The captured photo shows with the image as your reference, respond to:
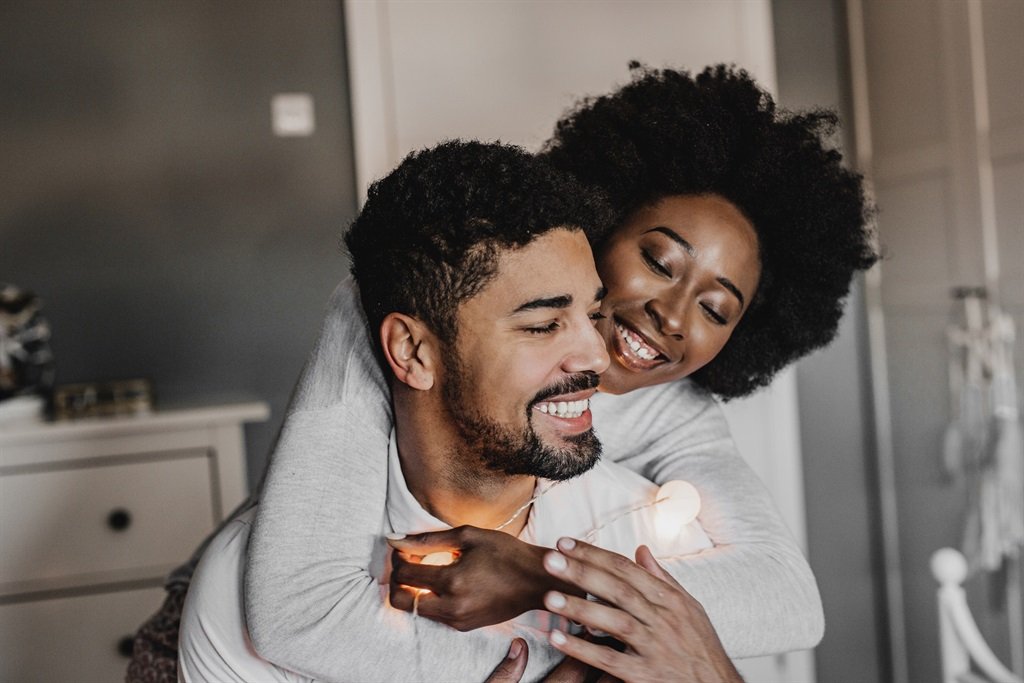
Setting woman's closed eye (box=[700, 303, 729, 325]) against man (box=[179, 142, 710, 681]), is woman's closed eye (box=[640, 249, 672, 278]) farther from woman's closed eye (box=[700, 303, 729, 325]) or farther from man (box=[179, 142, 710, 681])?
man (box=[179, 142, 710, 681])

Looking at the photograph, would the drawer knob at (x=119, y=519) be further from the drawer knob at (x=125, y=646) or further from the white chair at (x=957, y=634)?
the white chair at (x=957, y=634)

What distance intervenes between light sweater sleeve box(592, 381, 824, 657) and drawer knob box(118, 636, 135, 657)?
1.38m

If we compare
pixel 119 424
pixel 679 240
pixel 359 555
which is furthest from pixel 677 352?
pixel 119 424

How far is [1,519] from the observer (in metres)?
2.21

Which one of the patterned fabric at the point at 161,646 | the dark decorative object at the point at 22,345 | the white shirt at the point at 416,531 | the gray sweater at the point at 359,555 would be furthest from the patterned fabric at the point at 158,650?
the dark decorative object at the point at 22,345

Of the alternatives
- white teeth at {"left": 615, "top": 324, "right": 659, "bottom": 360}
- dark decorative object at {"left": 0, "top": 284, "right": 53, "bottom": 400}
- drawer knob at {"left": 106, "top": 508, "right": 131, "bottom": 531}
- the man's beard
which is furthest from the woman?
dark decorative object at {"left": 0, "top": 284, "right": 53, "bottom": 400}

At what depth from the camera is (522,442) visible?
1.20 meters

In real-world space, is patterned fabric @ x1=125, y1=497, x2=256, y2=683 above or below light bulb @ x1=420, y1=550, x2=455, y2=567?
below

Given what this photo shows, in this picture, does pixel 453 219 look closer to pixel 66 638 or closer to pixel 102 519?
pixel 102 519

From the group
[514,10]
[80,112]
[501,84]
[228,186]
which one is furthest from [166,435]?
[514,10]

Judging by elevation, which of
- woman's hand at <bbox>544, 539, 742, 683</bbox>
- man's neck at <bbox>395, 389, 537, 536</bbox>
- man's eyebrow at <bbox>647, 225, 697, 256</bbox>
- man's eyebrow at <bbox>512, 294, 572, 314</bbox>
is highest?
man's eyebrow at <bbox>647, 225, 697, 256</bbox>

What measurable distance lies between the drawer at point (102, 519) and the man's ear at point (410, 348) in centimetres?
123

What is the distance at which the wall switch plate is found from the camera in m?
2.77

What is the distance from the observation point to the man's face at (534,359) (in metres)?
1.19
